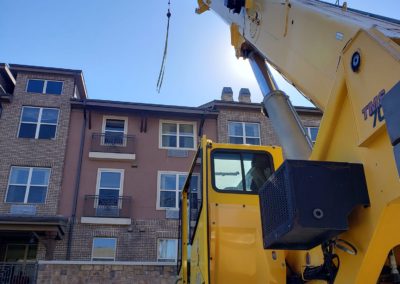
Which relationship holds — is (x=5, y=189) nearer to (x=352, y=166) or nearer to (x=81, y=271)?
(x=81, y=271)

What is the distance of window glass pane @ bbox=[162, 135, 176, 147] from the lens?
70.9ft

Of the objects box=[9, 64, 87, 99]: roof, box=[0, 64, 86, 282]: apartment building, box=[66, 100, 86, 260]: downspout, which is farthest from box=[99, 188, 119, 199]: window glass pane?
box=[9, 64, 87, 99]: roof

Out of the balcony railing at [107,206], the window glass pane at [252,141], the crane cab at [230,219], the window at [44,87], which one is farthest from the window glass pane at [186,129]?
the crane cab at [230,219]

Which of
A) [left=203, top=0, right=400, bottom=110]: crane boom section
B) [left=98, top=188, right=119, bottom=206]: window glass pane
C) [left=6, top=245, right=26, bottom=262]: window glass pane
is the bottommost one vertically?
[left=203, top=0, right=400, bottom=110]: crane boom section

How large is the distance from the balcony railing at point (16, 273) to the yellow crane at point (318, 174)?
1274 cm

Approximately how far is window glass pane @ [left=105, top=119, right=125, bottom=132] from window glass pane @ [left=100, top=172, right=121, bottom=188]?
248 centimetres

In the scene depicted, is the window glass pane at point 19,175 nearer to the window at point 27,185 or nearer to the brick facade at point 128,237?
the window at point 27,185

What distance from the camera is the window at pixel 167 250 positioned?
61.6ft

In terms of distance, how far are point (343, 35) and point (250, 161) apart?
210 centimetres

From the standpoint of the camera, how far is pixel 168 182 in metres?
20.6

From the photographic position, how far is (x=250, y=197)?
4453mm

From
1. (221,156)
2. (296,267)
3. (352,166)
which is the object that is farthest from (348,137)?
Answer: (221,156)

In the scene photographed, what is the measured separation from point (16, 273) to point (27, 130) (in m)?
7.51

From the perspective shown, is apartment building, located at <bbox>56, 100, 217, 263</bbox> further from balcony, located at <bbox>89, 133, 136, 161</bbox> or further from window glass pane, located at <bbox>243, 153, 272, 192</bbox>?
window glass pane, located at <bbox>243, 153, 272, 192</bbox>
